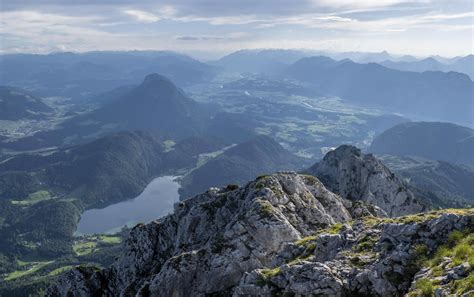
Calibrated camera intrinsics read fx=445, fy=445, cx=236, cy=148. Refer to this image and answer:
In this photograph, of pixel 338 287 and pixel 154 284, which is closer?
pixel 338 287

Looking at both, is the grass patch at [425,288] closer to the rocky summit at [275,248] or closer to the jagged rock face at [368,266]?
the rocky summit at [275,248]

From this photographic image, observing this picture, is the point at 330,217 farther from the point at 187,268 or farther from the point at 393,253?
the point at 393,253

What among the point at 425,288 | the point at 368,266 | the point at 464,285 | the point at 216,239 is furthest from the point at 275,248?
the point at 464,285

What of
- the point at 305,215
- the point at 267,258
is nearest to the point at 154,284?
the point at 267,258

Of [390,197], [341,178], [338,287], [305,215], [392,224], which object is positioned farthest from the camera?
[341,178]

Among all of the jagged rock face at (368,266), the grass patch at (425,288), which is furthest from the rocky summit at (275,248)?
the grass patch at (425,288)

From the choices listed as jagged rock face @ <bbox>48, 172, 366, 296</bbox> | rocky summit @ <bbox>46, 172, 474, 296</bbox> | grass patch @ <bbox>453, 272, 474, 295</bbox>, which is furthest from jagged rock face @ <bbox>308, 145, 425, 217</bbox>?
grass patch @ <bbox>453, 272, 474, 295</bbox>
